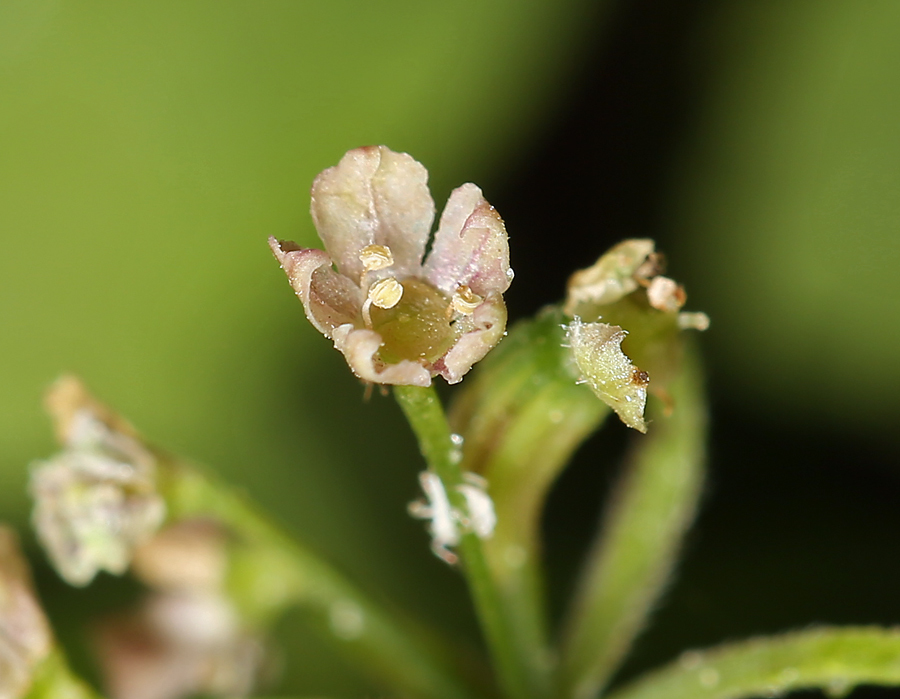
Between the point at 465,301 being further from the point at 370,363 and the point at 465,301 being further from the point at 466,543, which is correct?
the point at 466,543

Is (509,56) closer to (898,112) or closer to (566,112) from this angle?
(566,112)

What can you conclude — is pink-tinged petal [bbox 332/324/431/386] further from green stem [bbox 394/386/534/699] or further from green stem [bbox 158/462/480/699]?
green stem [bbox 158/462/480/699]

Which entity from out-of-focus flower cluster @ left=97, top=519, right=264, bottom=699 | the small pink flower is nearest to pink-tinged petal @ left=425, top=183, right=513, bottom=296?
the small pink flower

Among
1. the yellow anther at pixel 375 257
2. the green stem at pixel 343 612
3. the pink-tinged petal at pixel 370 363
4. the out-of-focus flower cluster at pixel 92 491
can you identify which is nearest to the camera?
the pink-tinged petal at pixel 370 363

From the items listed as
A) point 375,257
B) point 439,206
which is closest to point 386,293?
point 375,257

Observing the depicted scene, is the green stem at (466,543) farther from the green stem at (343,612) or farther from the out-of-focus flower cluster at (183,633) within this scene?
the out-of-focus flower cluster at (183,633)

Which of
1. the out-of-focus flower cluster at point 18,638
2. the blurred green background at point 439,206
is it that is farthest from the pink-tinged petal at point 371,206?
A: the blurred green background at point 439,206

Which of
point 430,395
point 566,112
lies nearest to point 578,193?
point 566,112
